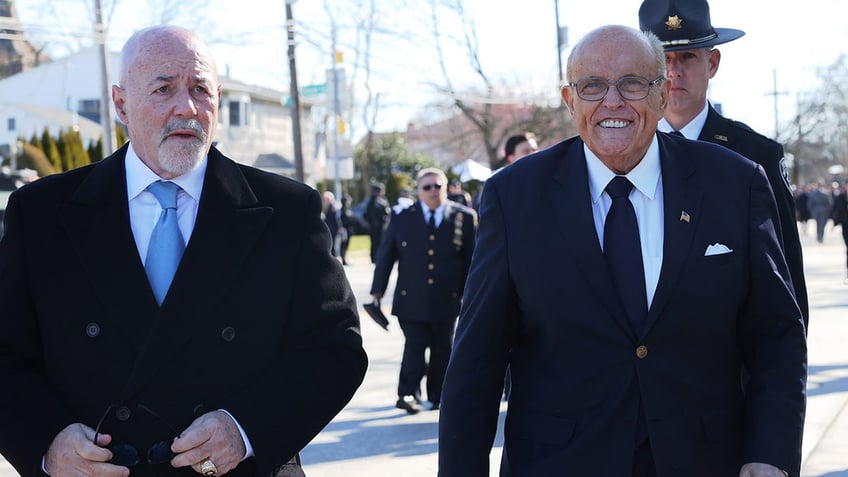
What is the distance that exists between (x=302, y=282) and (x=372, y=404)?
6.99 metres

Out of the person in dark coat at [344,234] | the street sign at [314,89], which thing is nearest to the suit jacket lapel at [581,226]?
the street sign at [314,89]

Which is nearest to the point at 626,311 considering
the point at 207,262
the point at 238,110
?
the point at 207,262

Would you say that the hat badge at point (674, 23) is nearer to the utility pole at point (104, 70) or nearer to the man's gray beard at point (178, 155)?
the man's gray beard at point (178, 155)

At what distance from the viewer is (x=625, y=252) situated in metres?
3.33

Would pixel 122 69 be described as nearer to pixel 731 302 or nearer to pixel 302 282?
pixel 302 282

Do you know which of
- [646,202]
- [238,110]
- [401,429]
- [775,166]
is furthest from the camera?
[238,110]

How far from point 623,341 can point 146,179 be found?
4.61 ft

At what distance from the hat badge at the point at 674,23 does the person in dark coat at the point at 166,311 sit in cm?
202

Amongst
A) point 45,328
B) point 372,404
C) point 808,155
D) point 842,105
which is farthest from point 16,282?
point 808,155

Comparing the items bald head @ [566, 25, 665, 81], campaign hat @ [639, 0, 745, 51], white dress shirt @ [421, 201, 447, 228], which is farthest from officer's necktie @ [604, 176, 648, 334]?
white dress shirt @ [421, 201, 447, 228]

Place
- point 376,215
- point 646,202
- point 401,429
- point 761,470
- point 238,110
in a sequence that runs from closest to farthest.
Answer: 1. point 761,470
2. point 646,202
3. point 401,429
4. point 376,215
5. point 238,110

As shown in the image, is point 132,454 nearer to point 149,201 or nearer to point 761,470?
point 149,201

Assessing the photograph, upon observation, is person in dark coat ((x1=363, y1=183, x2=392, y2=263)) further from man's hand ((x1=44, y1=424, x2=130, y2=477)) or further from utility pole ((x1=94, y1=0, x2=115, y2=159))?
man's hand ((x1=44, y1=424, x2=130, y2=477))

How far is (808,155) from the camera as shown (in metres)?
96.9
